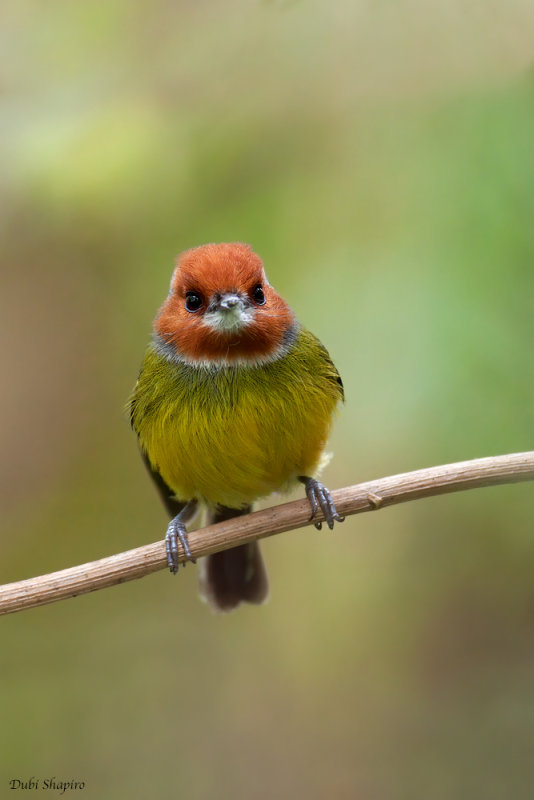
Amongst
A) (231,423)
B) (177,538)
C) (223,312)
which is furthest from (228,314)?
(177,538)

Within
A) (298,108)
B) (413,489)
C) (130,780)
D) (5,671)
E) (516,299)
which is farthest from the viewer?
(5,671)

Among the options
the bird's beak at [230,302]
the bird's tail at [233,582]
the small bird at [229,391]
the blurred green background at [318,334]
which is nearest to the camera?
the bird's beak at [230,302]

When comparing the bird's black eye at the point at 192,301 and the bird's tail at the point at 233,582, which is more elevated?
the bird's black eye at the point at 192,301

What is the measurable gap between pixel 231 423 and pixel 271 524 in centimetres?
44

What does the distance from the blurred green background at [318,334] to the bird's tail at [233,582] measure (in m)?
0.44

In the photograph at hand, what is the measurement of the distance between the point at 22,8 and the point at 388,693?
13.7 feet

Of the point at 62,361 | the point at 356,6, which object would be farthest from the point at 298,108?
the point at 62,361

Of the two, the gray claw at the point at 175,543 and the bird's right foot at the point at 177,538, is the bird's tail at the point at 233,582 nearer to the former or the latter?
the bird's right foot at the point at 177,538

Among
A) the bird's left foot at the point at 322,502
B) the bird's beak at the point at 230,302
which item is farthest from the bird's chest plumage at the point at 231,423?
the bird's beak at the point at 230,302

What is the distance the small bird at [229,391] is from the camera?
359 centimetres

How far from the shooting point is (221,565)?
4762 mm

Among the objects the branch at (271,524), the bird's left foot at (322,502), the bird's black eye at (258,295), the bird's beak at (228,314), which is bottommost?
the branch at (271,524)

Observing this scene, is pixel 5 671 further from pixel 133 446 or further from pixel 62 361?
pixel 62 361

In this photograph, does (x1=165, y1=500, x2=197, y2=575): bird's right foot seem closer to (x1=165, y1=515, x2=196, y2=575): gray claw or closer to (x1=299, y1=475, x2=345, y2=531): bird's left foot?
(x1=165, y1=515, x2=196, y2=575): gray claw
